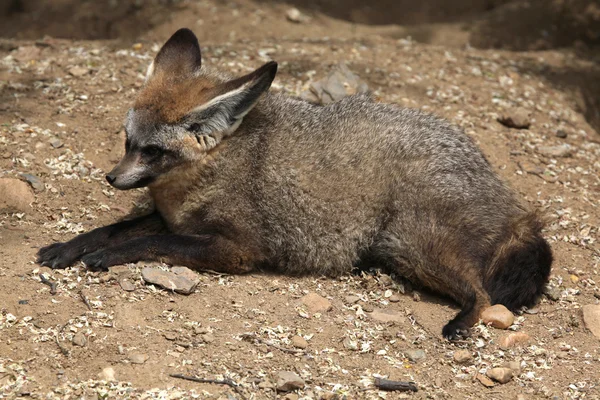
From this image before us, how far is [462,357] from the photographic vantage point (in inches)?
207

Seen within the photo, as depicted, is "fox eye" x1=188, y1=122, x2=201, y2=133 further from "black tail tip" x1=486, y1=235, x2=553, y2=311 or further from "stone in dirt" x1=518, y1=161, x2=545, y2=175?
"stone in dirt" x1=518, y1=161, x2=545, y2=175

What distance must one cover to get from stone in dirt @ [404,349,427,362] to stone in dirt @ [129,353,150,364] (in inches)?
72.8

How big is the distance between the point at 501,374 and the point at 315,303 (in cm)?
149

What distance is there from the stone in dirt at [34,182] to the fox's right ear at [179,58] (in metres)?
1.40

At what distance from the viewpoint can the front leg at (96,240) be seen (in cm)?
568

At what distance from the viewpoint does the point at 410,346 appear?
541 cm

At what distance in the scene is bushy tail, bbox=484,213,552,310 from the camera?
5953mm

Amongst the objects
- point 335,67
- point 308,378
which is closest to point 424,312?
point 308,378

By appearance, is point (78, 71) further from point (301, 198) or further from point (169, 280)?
point (169, 280)

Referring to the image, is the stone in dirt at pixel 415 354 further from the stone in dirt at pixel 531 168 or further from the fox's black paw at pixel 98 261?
the stone in dirt at pixel 531 168

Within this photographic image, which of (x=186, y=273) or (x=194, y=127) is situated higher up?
(x=194, y=127)

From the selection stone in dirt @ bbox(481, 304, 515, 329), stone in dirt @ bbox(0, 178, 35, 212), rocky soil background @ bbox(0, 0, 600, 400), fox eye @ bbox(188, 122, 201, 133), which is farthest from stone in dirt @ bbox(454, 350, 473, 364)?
stone in dirt @ bbox(0, 178, 35, 212)

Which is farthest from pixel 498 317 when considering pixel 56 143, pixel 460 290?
pixel 56 143

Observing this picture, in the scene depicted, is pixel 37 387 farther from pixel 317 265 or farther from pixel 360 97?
pixel 360 97
